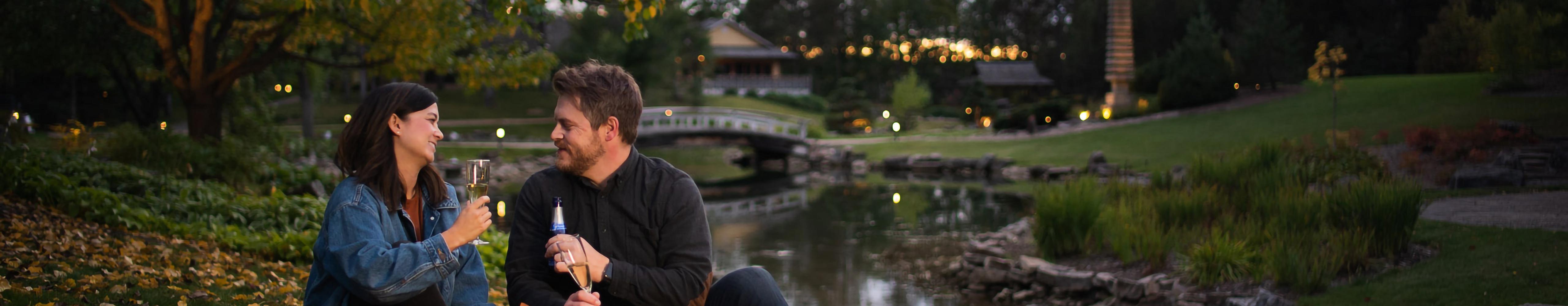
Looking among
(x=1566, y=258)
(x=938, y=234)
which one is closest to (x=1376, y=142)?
(x=938, y=234)

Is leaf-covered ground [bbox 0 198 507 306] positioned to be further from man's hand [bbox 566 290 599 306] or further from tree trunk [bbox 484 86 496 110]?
tree trunk [bbox 484 86 496 110]

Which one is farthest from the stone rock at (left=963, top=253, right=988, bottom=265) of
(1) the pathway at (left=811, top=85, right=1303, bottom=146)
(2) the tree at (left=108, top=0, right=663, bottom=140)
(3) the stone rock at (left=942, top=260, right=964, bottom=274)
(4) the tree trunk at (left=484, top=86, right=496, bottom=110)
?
(4) the tree trunk at (left=484, top=86, right=496, bottom=110)

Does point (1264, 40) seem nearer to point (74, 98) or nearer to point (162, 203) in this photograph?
point (162, 203)

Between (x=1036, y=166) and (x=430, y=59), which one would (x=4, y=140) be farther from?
(x=1036, y=166)

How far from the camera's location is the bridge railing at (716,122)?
94.4 ft

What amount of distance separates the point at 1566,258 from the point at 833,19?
167 ft

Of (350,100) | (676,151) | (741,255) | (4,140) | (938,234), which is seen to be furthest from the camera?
(350,100)

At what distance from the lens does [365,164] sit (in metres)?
3.00

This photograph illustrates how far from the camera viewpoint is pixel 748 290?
311 cm

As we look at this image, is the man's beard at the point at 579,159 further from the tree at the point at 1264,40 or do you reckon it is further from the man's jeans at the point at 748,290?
the tree at the point at 1264,40

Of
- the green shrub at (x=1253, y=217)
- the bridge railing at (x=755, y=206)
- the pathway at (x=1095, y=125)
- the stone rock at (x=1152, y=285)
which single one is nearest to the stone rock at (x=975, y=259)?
the green shrub at (x=1253, y=217)

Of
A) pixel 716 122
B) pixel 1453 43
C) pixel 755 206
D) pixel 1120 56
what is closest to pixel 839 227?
pixel 755 206

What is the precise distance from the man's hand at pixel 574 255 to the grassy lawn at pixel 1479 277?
5701 mm

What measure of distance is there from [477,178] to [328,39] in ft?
30.9
